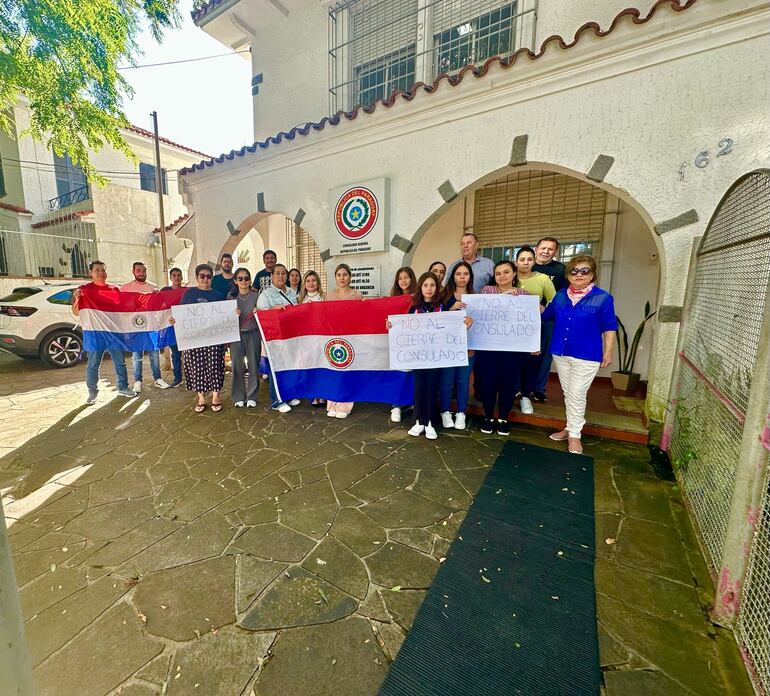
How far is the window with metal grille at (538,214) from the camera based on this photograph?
5.55 metres

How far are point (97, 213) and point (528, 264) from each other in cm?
1376

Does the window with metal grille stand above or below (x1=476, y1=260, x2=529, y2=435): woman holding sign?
above

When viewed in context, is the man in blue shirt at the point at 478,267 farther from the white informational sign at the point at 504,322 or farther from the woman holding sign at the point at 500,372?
the white informational sign at the point at 504,322

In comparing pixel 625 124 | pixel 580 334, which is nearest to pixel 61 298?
pixel 580 334

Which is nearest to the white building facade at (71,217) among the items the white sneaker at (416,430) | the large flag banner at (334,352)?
the large flag banner at (334,352)

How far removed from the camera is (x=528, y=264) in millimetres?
3873

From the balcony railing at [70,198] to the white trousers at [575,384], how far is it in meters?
15.1

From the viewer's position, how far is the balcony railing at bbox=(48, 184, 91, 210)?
12.0m

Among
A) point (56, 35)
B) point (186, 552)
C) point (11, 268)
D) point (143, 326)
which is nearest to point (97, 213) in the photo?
point (11, 268)

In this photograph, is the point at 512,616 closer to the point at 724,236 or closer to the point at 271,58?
the point at 724,236

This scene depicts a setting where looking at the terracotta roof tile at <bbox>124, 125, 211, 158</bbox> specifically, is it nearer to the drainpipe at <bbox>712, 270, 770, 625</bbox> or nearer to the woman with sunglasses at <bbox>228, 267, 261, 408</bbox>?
the woman with sunglasses at <bbox>228, 267, 261, 408</bbox>

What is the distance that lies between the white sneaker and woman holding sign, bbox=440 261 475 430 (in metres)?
0.32

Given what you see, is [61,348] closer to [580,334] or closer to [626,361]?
[580,334]

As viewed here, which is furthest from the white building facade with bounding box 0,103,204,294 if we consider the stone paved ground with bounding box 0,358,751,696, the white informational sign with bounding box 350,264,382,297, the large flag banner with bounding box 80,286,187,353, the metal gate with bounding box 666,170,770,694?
the metal gate with bounding box 666,170,770,694
